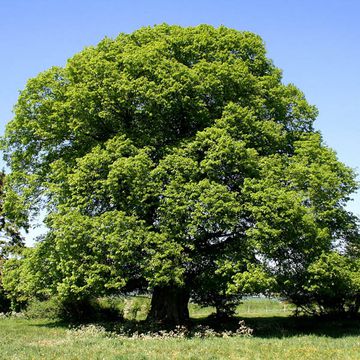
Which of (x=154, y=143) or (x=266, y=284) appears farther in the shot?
(x=154, y=143)

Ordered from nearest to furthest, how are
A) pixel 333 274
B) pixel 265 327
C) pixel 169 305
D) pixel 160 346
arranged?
pixel 160 346 → pixel 333 274 → pixel 169 305 → pixel 265 327

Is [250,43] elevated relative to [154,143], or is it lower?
elevated

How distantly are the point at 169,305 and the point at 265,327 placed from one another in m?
6.06

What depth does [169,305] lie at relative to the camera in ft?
81.2

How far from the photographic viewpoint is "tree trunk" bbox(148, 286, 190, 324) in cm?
2448

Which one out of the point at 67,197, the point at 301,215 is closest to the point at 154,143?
the point at 67,197

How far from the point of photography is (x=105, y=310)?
30.6 m

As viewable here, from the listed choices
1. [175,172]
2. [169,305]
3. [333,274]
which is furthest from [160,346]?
[333,274]

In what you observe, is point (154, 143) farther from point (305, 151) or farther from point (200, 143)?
point (305, 151)

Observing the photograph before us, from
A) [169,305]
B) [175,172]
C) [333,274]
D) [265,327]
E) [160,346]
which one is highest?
[175,172]

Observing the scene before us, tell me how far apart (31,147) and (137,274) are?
1058cm

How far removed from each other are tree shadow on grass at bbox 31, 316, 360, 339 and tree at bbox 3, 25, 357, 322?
1453 millimetres

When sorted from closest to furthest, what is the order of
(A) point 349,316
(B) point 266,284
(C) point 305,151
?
(B) point 266,284 → (C) point 305,151 → (A) point 349,316

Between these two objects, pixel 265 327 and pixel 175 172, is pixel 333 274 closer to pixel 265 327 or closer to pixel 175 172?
pixel 265 327
